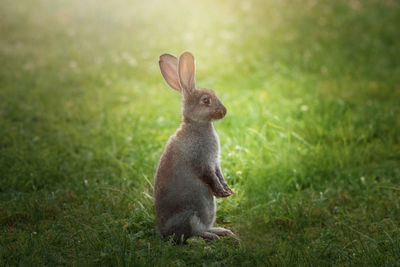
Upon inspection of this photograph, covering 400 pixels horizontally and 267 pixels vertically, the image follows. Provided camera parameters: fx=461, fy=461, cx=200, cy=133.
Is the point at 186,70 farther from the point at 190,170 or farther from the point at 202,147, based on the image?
the point at 190,170

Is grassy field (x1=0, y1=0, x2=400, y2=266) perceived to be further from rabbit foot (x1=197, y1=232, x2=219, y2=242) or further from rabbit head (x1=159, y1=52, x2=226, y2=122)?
rabbit head (x1=159, y1=52, x2=226, y2=122)

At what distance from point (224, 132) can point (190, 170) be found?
250 cm

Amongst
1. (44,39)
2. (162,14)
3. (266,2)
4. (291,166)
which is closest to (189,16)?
(162,14)

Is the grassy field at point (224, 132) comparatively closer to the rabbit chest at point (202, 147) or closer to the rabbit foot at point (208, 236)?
the rabbit foot at point (208, 236)

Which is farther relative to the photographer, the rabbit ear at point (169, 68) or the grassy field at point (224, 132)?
the rabbit ear at point (169, 68)

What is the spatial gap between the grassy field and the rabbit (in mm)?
203

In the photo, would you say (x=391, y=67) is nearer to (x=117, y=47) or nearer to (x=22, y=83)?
(x=117, y=47)

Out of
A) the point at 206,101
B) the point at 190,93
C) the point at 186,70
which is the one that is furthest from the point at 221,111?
the point at 186,70

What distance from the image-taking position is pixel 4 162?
19.6ft

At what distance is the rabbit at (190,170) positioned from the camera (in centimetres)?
429

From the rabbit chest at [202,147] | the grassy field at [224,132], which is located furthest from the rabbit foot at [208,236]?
the rabbit chest at [202,147]

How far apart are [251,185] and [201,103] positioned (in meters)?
1.52

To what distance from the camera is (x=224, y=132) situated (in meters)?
6.76

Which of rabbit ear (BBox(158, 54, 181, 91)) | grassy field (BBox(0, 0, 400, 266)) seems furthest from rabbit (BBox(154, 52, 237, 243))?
grassy field (BBox(0, 0, 400, 266))
